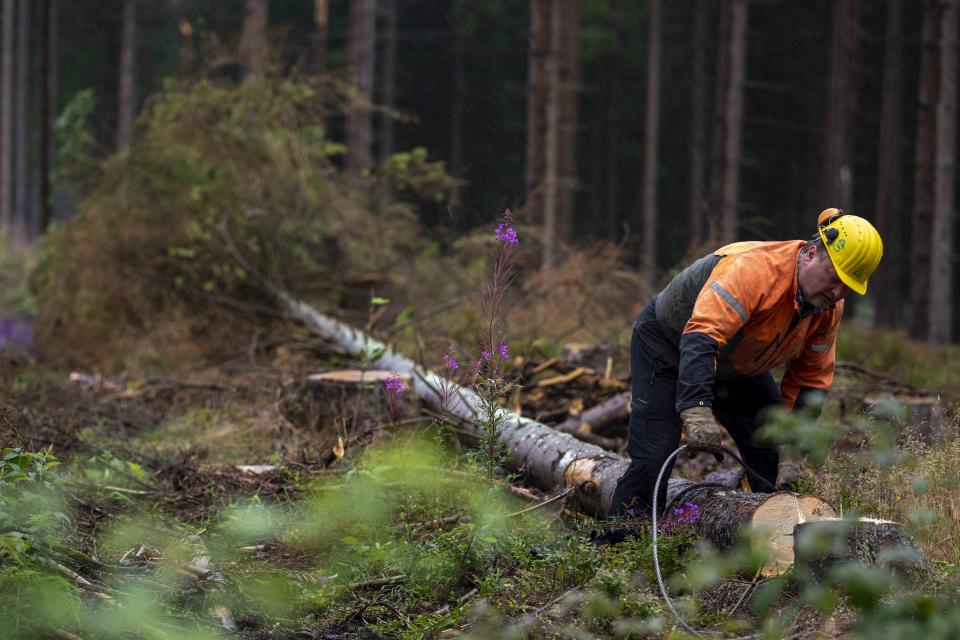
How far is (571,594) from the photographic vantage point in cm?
370

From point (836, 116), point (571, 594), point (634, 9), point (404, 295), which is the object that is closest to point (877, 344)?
point (404, 295)

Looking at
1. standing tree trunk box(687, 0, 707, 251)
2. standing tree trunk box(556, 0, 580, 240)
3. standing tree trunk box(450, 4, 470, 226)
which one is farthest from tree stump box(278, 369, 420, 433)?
standing tree trunk box(450, 4, 470, 226)

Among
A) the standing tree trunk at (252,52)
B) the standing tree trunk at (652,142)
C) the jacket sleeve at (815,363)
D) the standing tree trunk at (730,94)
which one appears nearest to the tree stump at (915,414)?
the jacket sleeve at (815,363)

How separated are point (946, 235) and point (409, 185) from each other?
349 inches

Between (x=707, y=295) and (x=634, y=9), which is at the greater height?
(x=634, y=9)

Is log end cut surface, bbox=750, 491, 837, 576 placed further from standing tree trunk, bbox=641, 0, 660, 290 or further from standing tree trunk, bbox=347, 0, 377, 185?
standing tree trunk, bbox=641, 0, 660, 290

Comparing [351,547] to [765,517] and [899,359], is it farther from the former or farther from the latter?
[899,359]

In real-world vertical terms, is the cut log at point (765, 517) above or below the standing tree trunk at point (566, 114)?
below

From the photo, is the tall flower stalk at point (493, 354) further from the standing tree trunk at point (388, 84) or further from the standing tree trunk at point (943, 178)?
the standing tree trunk at point (388, 84)

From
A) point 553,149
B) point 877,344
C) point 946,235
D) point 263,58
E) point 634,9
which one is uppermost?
point 634,9

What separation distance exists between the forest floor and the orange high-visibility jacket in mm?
747

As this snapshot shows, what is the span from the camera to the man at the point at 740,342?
13.4 ft

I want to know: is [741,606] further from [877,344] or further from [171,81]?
[171,81]

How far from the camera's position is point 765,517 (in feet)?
13.0
